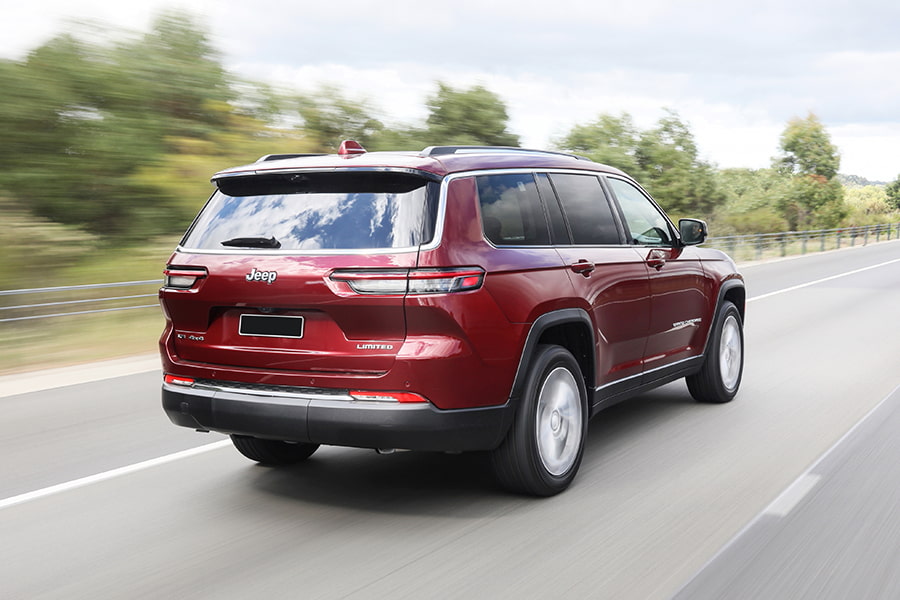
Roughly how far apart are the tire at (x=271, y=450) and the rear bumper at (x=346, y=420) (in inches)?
35.8

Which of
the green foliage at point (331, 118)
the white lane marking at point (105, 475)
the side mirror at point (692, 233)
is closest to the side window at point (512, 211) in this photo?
the side mirror at point (692, 233)

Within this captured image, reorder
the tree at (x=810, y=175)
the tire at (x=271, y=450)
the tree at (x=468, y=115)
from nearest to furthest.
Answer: the tire at (x=271, y=450), the tree at (x=468, y=115), the tree at (x=810, y=175)

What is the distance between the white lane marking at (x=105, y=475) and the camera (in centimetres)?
520

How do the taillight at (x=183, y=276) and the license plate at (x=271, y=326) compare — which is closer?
the license plate at (x=271, y=326)

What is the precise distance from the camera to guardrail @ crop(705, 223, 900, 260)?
29.4m

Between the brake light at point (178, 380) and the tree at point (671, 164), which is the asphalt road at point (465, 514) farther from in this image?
the tree at point (671, 164)

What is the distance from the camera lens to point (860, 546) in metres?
4.21

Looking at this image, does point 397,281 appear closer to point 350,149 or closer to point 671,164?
point 350,149

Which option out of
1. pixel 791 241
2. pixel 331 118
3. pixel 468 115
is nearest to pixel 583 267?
pixel 331 118

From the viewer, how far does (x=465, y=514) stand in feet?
15.6

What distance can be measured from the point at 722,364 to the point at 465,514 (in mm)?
3477

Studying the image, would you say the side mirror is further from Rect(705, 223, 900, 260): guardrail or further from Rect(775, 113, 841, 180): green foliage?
Rect(775, 113, 841, 180): green foliage

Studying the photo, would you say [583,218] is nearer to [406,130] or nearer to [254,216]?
[254,216]

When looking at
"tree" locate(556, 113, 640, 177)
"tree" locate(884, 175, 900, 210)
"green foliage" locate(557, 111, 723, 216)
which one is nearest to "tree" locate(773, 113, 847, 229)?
"green foliage" locate(557, 111, 723, 216)
